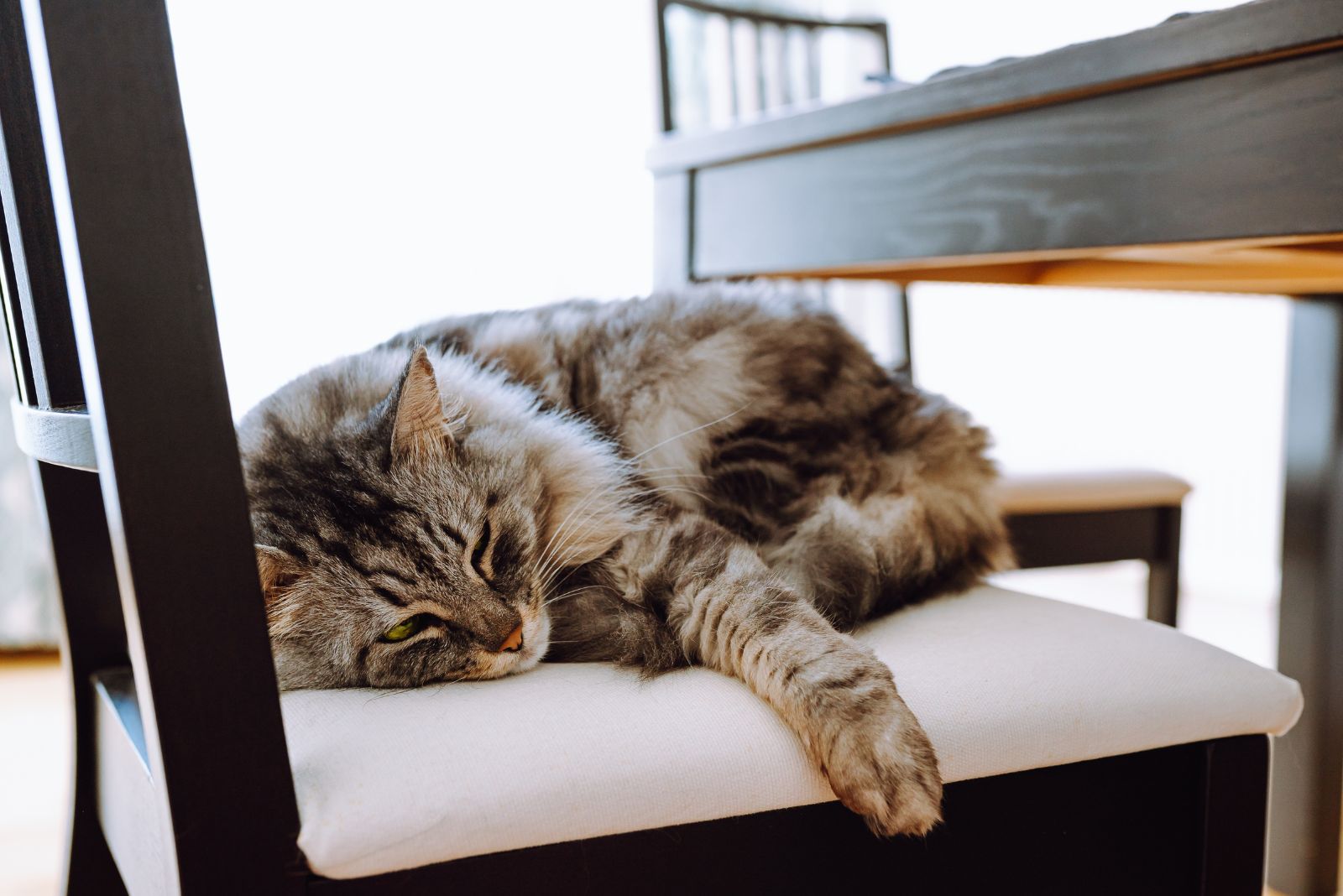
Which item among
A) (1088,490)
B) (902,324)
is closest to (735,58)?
(902,324)

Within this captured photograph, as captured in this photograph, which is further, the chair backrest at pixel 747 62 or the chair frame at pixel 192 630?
the chair backrest at pixel 747 62

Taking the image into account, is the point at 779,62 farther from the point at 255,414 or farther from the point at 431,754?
the point at 431,754

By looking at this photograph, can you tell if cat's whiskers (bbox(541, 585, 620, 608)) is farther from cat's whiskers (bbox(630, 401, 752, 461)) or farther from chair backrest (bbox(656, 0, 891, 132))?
chair backrest (bbox(656, 0, 891, 132))

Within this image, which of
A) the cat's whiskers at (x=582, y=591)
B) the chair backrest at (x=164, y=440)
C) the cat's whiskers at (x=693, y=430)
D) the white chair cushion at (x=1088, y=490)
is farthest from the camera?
the white chair cushion at (x=1088, y=490)

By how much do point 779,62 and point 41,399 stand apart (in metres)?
1.61

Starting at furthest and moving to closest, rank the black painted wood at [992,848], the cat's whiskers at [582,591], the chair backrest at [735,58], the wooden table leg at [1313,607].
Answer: the chair backrest at [735,58], the wooden table leg at [1313,607], the cat's whiskers at [582,591], the black painted wood at [992,848]

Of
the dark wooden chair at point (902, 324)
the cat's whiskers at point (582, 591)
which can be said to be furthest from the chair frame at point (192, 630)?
the dark wooden chair at point (902, 324)

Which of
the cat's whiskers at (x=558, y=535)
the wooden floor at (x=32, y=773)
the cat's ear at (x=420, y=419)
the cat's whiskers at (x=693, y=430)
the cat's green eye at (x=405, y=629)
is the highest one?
the cat's ear at (x=420, y=419)

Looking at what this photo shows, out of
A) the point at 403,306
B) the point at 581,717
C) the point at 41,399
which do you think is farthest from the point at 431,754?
the point at 403,306

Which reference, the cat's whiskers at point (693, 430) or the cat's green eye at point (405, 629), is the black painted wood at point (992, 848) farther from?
the cat's whiskers at point (693, 430)

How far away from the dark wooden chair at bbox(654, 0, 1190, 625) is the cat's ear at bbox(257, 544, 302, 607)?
0.93 metres

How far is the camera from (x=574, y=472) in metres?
1.08

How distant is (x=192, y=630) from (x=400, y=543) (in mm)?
289

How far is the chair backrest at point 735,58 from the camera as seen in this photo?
6.17ft
